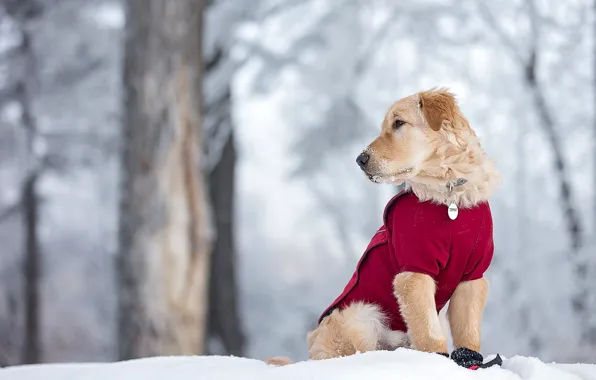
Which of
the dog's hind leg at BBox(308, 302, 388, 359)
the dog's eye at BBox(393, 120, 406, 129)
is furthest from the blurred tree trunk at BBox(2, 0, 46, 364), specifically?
the dog's hind leg at BBox(308, 302, 388, 359)

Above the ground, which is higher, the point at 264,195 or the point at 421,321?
the point at 264,195

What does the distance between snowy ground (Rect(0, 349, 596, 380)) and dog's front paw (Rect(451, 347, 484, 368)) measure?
0.30 ft

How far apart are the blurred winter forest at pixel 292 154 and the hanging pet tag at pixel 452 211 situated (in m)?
5.10

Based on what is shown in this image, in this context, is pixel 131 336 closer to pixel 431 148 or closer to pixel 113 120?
pixel 431 148

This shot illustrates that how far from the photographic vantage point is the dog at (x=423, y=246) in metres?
2.72

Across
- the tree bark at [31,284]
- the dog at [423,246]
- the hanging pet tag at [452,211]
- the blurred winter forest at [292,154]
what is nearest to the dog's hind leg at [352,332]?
the dog at [423,246]

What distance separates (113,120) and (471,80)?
4377 millimetres

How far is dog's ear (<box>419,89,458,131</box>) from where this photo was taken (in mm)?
2861

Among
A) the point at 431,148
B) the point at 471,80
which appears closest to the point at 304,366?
the point at 431,148

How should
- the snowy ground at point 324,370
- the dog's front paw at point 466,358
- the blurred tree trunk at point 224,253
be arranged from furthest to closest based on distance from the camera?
the blurred tree trunk at point 224,253 → the dog's front paw at point 466,358 → the snowy ground at point 324,370

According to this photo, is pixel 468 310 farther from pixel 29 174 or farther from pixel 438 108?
pixel 29 174

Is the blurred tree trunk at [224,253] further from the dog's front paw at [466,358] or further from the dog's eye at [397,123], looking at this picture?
the dog's front paw at [466,358]

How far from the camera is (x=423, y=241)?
2.69 m

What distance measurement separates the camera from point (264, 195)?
9.55m
